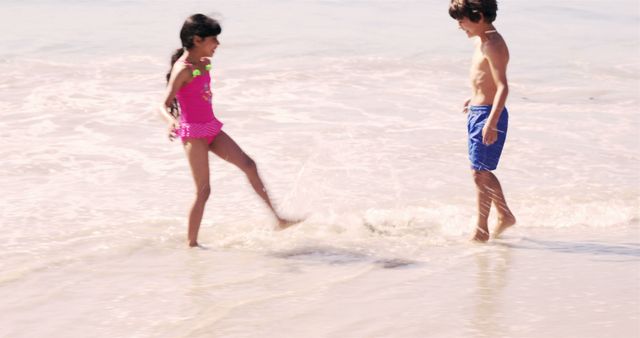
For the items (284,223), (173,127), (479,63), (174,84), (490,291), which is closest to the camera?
(490,291)

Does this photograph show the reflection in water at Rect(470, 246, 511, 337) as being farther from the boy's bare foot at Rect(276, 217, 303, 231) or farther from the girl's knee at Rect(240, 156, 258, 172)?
the girl's knee at Rect(240, 156, 258, 172)

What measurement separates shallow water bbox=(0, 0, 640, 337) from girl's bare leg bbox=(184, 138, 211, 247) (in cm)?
14

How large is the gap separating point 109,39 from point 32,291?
12423mm

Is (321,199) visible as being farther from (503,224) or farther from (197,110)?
(197,110)

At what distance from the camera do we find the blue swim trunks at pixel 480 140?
18.3 ft

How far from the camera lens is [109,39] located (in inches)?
656

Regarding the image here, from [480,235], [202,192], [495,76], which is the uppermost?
[495,76]

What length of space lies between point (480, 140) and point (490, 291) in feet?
3.75

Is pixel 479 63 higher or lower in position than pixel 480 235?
higher

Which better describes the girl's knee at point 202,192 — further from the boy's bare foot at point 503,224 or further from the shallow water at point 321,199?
the boy's bare foot at point 503,224

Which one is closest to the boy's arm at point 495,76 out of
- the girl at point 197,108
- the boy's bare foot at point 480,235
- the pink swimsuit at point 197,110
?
the boy's bare foot at point 480,235

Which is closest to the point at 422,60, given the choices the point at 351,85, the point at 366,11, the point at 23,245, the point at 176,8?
the point at 351,85

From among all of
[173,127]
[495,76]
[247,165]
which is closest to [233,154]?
[247,165]

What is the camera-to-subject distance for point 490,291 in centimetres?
473
